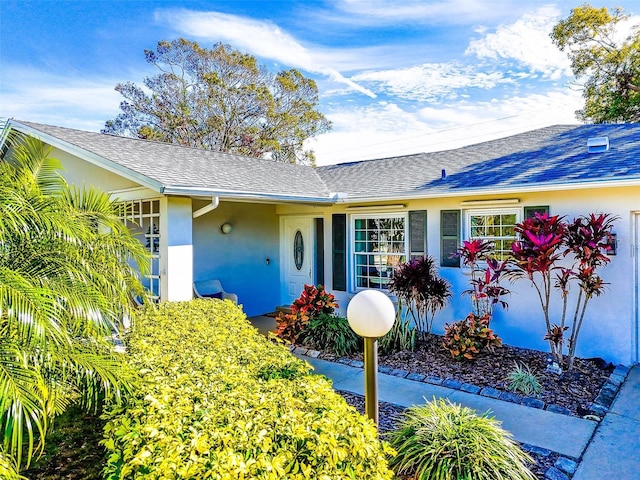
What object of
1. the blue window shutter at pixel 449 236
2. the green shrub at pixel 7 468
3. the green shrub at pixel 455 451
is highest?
the blue window shutter at pixel 449 236

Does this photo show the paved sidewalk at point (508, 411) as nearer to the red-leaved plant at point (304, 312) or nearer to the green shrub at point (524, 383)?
the green shrub at point (524, 383)

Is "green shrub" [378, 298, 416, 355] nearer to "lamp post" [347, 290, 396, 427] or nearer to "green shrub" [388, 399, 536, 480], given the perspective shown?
"green shrub" [388, 399, 536, 480]

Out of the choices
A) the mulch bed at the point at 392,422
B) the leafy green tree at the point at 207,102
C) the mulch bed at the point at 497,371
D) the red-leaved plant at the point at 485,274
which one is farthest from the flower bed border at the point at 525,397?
the leafy green tree at the point at 207,102

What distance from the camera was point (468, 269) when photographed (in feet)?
25.4

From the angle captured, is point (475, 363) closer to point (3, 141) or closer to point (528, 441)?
point (528, 441)

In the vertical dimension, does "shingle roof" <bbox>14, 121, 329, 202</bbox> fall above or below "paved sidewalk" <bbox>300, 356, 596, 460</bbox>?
above

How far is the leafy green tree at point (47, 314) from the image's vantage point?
2.51 meters

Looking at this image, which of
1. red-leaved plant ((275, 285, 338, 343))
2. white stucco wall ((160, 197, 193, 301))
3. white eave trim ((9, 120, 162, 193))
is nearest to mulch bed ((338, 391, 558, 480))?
red-leaved plant ((275, 285, 338, 343))

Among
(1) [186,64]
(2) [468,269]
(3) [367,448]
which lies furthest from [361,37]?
(1) [186,64]

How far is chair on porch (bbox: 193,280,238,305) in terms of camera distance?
31.2 feet

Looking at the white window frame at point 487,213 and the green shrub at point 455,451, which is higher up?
the white window frame at point 487,213

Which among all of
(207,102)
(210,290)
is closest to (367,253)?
(210,290)

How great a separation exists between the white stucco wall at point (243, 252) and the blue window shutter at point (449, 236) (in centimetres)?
495

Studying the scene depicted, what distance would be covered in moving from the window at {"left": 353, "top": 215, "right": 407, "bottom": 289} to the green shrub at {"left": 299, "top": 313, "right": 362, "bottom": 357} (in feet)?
5.99
